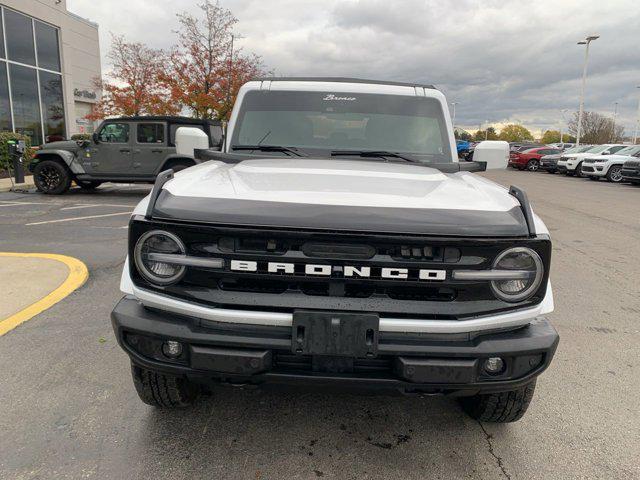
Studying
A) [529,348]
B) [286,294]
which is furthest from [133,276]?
[529,348]

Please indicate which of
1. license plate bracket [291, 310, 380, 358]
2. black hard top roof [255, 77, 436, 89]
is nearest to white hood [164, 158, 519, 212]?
license plate bracket [291, 310, 380, 358]

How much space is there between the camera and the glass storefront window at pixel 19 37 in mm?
19078

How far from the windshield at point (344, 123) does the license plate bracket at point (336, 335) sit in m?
1.79

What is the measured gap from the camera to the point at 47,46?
72.6 feet

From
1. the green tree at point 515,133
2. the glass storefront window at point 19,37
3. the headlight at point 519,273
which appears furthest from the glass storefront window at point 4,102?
the green tree at point 515,133

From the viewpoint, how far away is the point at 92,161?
12.1 m

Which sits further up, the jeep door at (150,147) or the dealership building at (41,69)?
the dealership building at (41,69)

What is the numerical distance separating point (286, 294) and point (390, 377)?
55 cm

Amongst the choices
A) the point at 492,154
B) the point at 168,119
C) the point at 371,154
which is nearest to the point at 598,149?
the point at 168,119

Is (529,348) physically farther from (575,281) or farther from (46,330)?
(575,281)

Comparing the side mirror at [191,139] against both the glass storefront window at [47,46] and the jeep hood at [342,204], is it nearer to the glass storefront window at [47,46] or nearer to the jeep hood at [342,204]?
the jeep hood at [342,204]

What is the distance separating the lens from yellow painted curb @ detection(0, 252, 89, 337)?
395 cm

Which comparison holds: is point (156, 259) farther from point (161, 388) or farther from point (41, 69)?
point (41, 69)

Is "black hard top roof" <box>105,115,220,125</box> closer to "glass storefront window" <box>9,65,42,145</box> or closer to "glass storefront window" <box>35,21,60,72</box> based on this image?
"glass storefront window" <box>9,65,42,145</box>
